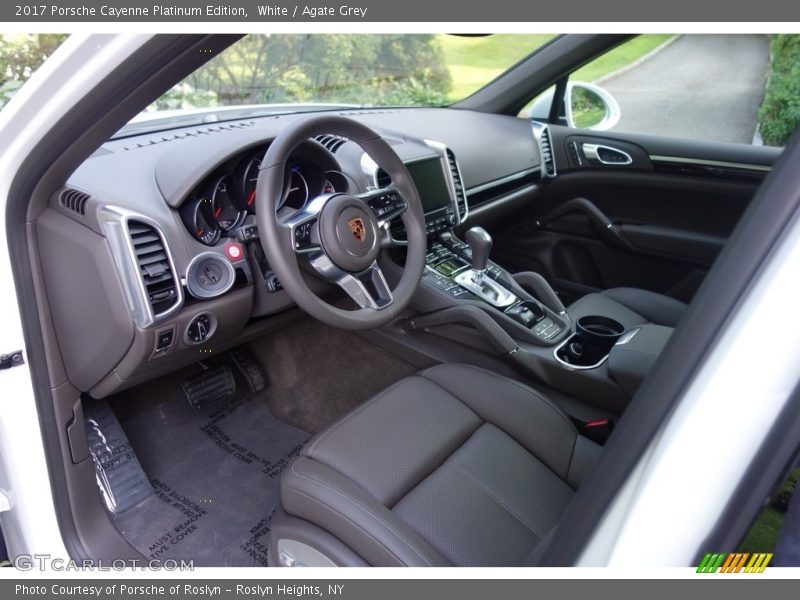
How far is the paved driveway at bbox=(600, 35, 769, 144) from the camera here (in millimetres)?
2543

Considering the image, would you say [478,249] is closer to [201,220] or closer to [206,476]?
[201,220]

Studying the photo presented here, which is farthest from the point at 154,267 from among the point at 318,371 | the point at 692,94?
the point at 692,94

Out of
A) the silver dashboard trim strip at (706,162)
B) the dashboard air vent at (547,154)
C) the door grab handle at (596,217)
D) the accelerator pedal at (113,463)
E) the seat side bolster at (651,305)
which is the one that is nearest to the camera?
the accelerator pedal at (113,463)

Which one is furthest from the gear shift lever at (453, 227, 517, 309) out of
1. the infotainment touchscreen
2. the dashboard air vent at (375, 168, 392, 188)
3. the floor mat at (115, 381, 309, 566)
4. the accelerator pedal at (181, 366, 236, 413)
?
the accelerator pedal at (181, 366, 236, 413)

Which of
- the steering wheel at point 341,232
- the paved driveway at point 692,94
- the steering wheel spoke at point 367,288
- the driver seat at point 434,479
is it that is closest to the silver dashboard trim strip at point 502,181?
the paved driveway at point 692,94

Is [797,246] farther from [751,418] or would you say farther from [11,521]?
[11,521]

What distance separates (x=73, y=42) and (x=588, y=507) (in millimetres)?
1051

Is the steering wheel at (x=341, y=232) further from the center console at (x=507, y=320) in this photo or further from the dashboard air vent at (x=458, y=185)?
the dashboard air vent at (x=458, y=185)

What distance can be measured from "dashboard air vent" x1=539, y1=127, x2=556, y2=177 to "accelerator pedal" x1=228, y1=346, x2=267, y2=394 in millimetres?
1647

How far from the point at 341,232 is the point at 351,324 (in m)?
0.24

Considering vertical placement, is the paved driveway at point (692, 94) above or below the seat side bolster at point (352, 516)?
above

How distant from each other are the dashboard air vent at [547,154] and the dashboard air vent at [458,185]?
725mm

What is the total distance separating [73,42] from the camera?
1.01 metres

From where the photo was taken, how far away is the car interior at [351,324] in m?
1.40
